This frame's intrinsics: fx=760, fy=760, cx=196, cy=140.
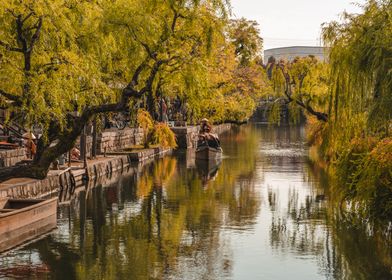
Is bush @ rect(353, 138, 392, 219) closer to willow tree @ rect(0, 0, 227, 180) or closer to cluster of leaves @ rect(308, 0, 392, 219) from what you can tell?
cluster of leaves @ rect(308, 0, 392, 219)

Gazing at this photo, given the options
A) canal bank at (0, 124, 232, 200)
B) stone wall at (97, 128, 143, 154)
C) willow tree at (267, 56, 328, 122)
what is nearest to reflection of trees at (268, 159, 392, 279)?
canal bank at (0, 124, 232, 200)

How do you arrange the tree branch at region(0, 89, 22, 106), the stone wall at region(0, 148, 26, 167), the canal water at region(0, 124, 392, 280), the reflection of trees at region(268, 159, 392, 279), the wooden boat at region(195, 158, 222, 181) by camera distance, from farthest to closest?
the wooden boat at region(195, 158, 222, 181), the stone wall at region(0, 148, 26, 167), the tree branch at region(0, 89, 22, 106), the reflection of trees at region(268, 159, 392, 279), the canal water at region(0, 124, 392, 280)

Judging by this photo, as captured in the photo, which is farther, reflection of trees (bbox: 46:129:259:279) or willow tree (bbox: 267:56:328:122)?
willow tree (bbox: 267:56:328:122)

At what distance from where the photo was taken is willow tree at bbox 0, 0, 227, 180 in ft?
61.8

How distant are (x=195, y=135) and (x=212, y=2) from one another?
117 ft

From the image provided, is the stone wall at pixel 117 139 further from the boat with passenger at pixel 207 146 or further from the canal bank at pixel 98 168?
the boat with passenger at pixel 207 146

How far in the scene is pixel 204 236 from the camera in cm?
1980

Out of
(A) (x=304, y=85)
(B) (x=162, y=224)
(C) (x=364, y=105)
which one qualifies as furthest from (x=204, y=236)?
(A) (x=304, y=85)

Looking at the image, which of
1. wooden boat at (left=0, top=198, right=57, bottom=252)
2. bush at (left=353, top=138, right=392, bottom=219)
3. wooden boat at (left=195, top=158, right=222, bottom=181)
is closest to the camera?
bush at (left=353, top=138, right=392, bottom=219)

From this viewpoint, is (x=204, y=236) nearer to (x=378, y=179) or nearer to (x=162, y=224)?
(x=162, y=224)

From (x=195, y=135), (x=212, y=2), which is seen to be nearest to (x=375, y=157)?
(x=212, y=2)

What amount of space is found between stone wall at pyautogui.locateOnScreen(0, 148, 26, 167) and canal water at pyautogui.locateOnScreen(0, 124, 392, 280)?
2.77 meters

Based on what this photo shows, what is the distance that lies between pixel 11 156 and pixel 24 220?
990 cm

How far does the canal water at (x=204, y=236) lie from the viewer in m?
16.1
